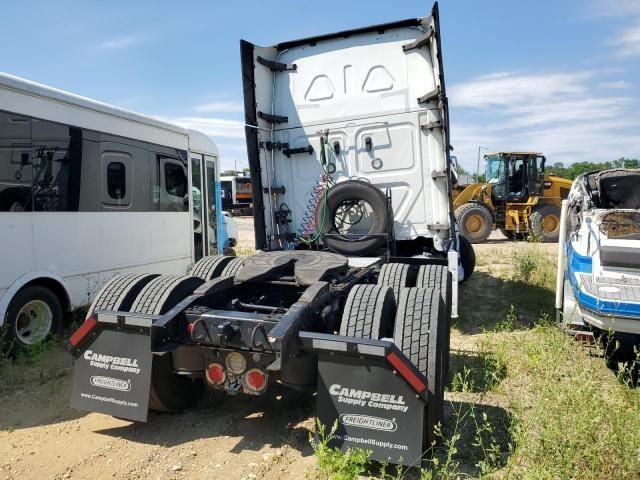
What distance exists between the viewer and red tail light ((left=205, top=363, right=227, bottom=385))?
125 inches

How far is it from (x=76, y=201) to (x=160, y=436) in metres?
3.60

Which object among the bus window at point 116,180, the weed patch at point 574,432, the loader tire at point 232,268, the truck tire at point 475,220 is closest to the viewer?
the weed patch at point 574,432

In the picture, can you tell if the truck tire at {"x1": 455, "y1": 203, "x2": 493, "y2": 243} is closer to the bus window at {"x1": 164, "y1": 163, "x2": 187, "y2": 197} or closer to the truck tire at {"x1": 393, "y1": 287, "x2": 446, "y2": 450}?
the bus window at {"x1": 164, "y1": 163, "x2": 187, "y2": 197}

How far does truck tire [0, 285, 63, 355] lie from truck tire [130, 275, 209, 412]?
7.23 feet

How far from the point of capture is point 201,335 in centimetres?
314

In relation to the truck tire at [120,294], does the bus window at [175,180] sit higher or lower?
higher

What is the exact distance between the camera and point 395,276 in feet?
15.7

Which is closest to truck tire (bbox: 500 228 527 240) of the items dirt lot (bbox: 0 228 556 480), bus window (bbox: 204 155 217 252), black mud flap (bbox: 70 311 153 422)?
bus window (bbox: 204 155 217 252)

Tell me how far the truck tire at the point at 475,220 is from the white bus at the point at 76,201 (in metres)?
9.62

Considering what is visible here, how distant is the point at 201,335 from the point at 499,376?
9.01ft

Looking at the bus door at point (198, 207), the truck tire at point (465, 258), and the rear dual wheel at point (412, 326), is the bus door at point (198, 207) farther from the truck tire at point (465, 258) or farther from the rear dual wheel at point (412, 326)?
the rear dual wheel at point (412, 326)

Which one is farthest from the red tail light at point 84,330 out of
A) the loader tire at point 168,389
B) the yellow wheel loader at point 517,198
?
the yellow wheel loader at point 517,198

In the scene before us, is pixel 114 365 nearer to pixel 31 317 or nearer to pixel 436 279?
pixel 31 317

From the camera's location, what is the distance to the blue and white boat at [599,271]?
3.86 metres
